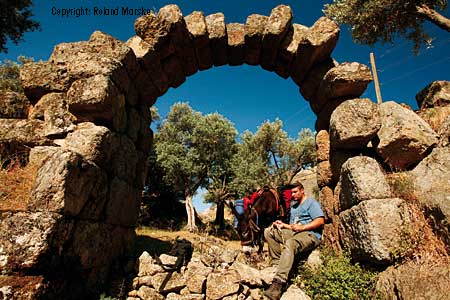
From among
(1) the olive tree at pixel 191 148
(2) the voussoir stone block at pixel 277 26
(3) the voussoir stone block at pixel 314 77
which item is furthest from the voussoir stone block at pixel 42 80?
(1) the olive tree at pixel 191 148

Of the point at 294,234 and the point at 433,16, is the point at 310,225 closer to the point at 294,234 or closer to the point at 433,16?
the point at 294,234

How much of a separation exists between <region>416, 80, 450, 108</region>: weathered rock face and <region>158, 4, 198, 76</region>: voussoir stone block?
5.20 metres

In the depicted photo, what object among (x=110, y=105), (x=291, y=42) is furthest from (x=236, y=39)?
(x=110, y=105)

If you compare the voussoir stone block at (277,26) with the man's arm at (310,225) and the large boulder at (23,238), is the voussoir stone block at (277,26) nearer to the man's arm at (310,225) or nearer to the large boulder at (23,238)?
the man's arm at (310,225)

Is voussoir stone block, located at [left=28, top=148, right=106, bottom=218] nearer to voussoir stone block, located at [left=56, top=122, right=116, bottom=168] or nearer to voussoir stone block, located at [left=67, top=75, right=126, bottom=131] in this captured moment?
voussoir stone block, located at [left=56, top=122, right=116, bottom=168]

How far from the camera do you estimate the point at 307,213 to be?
530 centimetres

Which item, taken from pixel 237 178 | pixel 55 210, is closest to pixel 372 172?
pixel 55 210

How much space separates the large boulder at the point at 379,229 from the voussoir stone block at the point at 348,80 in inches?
90.2

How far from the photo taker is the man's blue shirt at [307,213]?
519 centimetres

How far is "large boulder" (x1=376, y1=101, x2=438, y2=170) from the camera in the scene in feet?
14.5

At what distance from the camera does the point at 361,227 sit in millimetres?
3959

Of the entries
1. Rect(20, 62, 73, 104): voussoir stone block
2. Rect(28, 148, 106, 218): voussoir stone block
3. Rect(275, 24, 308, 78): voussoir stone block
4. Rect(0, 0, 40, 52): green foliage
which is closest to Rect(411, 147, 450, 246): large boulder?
Rect(275, 24, 308, 78): voussoir stone block

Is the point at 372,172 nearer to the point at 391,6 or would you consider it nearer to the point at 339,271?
the point at 339,271

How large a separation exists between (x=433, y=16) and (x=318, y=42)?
6.99 meters
